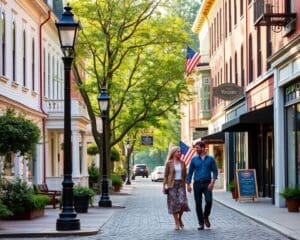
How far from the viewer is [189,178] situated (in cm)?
1745

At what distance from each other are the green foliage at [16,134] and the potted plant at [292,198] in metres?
7.32

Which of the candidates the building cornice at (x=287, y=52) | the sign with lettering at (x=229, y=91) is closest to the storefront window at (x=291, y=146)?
the building cornice at (x=287, y=52)

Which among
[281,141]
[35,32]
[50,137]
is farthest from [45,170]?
[281,141]

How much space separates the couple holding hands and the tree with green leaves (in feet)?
55.5

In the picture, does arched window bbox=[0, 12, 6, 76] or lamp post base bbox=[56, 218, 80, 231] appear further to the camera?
arched window bbox=[0, 12, 6, 76]

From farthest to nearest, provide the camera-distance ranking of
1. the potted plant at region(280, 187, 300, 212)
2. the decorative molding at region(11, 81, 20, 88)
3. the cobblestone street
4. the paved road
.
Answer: the decorative molding at region(11, 81, 20, 88) < the potted plant at region(280, 187, 300, 212) < the cobblestone street < the paved road

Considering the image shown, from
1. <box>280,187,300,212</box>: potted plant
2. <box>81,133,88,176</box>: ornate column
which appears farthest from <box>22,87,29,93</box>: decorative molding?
<box>280,187,300,212</box>: potted plant

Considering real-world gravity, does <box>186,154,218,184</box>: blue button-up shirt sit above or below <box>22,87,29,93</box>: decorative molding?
below

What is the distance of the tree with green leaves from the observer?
3403 cm

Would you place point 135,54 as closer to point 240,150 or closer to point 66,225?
point 240,150

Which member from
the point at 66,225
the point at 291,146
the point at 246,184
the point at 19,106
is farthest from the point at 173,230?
the point at 19,106

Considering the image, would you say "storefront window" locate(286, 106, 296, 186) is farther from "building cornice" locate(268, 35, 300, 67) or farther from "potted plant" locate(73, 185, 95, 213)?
"potted plant" locate(73, 185, 95, 213)

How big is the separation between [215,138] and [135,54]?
851 centimetres

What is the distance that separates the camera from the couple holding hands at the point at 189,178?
17109 mm
